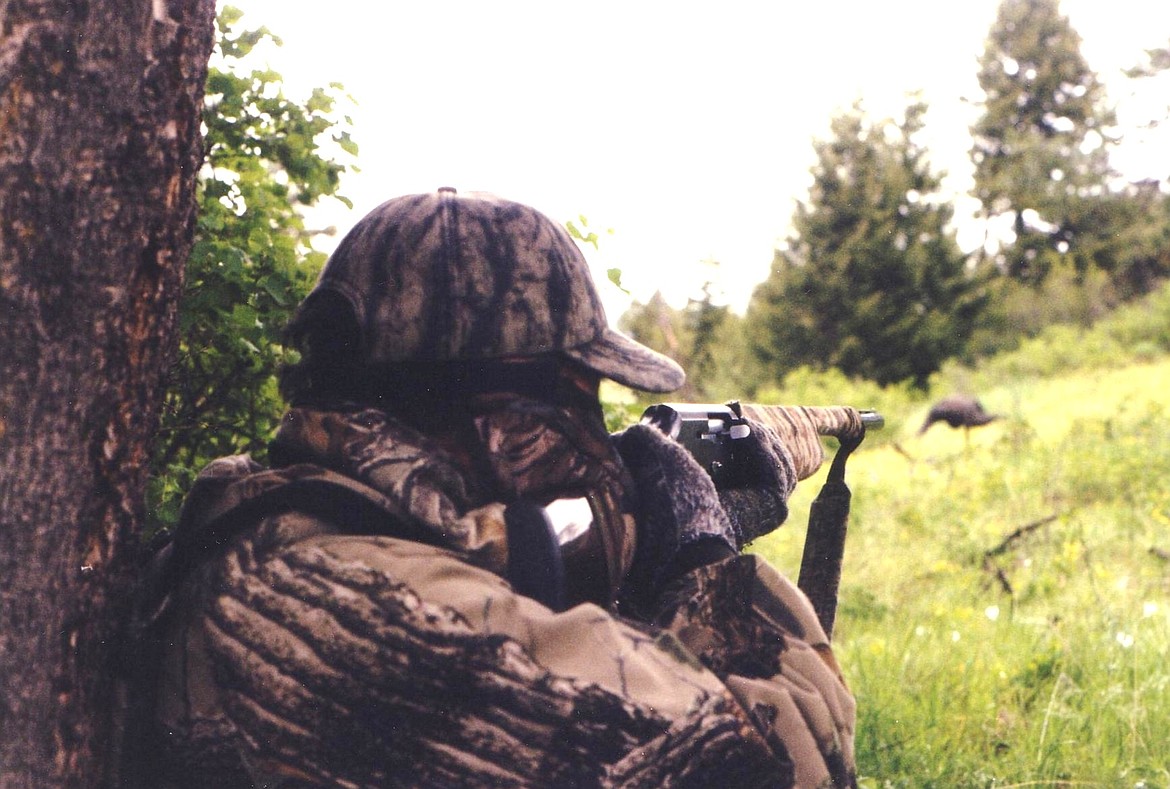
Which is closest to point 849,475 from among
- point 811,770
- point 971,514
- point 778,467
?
point 971,514

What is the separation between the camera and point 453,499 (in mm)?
1848

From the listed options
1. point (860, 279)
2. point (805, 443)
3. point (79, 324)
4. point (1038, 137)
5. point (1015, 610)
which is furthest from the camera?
point (1038, 137)

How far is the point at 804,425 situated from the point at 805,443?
6 centimetres

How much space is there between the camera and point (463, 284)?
1.96 m

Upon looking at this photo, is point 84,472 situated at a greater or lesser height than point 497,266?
lesser

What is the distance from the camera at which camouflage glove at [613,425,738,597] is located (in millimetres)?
2059

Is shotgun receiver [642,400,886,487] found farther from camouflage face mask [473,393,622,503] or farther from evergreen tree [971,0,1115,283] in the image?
evergreen tree [971,0,1115,283]

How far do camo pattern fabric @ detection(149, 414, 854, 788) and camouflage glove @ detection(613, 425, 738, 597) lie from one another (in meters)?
0.26

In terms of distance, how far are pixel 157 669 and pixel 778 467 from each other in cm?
147

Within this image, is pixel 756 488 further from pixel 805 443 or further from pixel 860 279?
pixel 860 279

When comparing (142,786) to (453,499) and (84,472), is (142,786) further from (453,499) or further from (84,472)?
(453,499)

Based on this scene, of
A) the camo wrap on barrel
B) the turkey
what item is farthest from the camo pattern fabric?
the turkey

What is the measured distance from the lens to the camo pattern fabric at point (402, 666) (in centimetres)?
166

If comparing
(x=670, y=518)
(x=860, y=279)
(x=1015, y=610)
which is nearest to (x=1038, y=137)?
(x=860, y=279)
